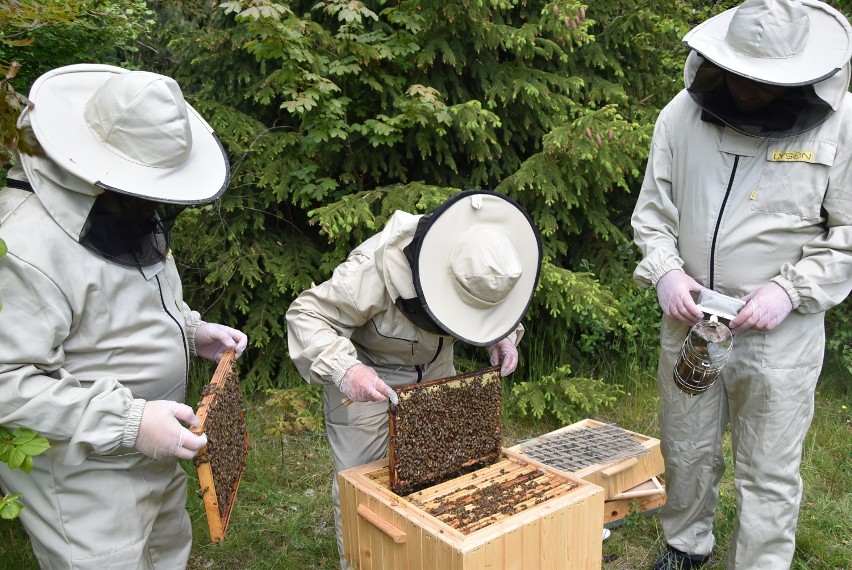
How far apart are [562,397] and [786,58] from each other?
286 centimetres

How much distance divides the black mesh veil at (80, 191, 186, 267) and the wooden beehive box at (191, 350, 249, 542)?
1.66ft

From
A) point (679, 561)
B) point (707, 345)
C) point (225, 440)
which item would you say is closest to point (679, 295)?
point (707, 345)

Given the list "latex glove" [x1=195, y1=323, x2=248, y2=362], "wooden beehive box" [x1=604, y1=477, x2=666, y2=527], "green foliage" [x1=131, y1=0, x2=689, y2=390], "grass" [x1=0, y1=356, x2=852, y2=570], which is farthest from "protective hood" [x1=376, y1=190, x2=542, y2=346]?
"green foliage" [x1=131, y1=0, x2=689, y2=390]

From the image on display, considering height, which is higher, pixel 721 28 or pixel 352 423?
pixel 721 28

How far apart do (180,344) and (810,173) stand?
94.6 inches

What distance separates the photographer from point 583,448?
3.39m

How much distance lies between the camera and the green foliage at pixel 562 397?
4.52 m

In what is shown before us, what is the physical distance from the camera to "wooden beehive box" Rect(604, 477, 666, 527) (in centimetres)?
337

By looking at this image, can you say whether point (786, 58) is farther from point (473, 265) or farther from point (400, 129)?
point (400, 129)

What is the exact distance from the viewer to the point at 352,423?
272 cm

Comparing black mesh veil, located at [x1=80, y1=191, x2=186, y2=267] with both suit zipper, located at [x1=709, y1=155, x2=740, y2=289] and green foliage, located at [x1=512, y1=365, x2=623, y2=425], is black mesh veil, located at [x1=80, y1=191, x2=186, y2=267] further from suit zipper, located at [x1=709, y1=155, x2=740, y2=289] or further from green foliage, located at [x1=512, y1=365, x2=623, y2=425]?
green foliage, located at [x1=512, y1=365, x2=623, y2=425]

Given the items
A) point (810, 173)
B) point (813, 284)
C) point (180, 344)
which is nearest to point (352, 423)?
point (180, 344)

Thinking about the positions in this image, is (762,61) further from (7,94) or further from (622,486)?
(7,94)

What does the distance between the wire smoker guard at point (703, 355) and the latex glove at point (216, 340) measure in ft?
5.88
